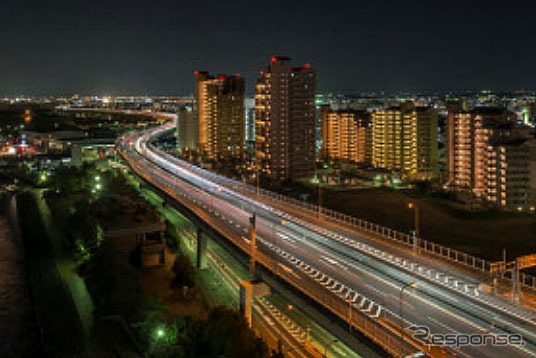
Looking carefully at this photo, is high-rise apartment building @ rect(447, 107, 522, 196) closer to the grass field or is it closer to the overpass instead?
the grass field

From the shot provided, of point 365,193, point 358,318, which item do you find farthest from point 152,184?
point 358,318

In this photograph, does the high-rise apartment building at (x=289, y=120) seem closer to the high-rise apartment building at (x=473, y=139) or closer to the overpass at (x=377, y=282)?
the high-rise apartment building at (x=473, y=139)

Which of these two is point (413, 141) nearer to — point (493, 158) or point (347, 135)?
point (347, 135)

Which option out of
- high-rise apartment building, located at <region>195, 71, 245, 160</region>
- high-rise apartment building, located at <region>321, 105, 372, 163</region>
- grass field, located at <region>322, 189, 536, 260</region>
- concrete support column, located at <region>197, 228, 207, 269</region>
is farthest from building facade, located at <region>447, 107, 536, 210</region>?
concrete support column, located at <region>197, 228, 207, 269</region>

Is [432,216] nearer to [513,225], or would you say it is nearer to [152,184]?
[513,225]

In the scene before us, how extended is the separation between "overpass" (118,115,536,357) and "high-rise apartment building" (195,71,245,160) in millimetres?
29517

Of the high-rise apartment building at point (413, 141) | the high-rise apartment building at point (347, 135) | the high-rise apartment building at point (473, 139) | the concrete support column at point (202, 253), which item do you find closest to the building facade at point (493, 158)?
the high-rise apartment building at point (473, 139)

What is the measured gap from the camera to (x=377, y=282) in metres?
13.2

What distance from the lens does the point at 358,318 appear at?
10211mm

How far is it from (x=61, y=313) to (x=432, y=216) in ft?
65.2

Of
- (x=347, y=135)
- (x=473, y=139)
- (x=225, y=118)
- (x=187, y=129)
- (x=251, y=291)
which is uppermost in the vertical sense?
(x=225, y=118)

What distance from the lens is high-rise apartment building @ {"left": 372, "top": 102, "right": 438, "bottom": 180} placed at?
44.8m

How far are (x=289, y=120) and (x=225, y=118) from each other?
40.8 feet

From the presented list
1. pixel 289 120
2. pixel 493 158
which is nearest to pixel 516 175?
pixel 493 158
